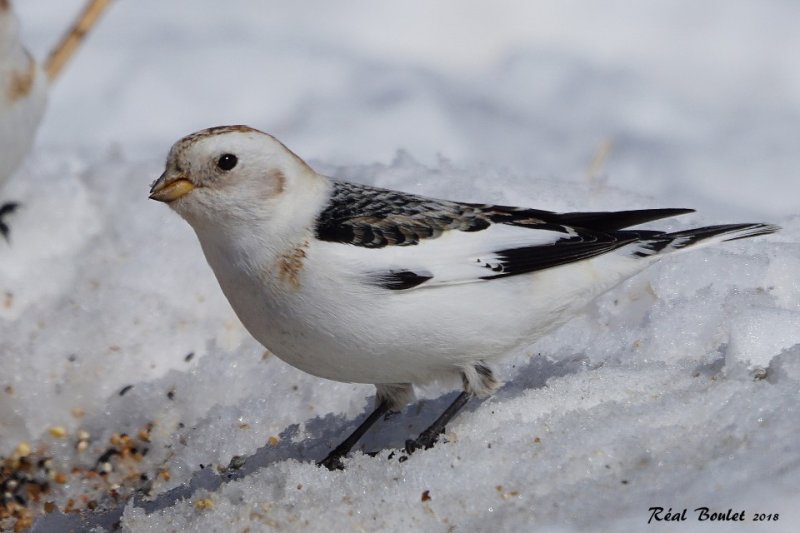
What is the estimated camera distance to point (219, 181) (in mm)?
3266

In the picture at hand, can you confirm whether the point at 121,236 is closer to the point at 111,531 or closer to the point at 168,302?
the point at 168,302

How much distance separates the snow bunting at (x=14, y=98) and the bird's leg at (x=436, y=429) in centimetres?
138

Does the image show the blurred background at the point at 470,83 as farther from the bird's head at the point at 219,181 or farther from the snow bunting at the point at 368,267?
the bird's head at the point at 219,181

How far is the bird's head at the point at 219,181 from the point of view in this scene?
128 inches

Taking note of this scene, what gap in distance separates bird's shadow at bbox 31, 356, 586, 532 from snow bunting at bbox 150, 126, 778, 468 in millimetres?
267

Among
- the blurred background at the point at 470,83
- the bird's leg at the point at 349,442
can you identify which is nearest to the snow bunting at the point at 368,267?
the bird's leg at the point at 349,442

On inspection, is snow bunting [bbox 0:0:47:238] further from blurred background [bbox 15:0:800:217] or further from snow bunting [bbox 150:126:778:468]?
blurred background [bbox 15:0:800:217]

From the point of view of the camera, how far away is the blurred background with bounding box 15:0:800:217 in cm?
705

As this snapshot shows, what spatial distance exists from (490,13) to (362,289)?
17.9 feet

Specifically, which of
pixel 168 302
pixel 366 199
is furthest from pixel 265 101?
pixel 366 199

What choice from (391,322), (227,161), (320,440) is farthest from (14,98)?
(320,440)

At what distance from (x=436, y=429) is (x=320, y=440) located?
1.67 feet

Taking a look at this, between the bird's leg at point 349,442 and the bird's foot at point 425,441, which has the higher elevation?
the bird's foot at point 425,441

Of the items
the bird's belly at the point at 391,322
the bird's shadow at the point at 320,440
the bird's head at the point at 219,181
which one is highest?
the bird's head at the point at 219,181
